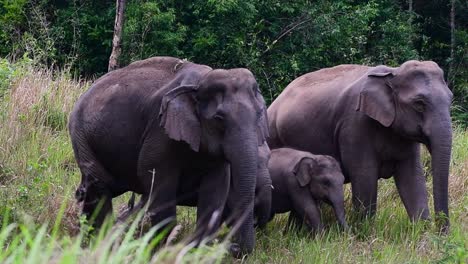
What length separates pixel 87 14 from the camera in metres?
23.7

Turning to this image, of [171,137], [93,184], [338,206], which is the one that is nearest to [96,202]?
[93,184]

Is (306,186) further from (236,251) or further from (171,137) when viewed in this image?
(171,137)

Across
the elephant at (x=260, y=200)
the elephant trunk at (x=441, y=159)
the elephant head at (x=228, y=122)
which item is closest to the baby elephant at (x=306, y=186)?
the elephant at (x=260, y=200)

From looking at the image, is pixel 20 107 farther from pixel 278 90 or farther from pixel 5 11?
pixel 5 11

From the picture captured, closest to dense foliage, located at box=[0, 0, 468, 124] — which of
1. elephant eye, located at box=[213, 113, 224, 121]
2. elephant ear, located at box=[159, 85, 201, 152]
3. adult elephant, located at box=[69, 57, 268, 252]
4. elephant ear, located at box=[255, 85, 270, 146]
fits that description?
adult elephant, located at box=[69, 57, 268, 252]

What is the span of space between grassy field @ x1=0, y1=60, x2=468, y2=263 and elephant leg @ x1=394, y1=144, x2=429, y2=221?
0.58 feet

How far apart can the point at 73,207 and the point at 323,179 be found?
2373 millimetres

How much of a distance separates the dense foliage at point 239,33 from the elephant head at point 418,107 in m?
9.52

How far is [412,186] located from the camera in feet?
33.8

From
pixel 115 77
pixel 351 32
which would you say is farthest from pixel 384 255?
pixel 351 32

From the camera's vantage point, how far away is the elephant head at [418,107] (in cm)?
945

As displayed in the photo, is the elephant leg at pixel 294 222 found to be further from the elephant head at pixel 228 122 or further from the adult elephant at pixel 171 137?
the elephant head at pixel 228 122

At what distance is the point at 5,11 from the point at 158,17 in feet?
14.4

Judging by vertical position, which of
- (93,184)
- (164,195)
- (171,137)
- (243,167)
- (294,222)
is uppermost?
(171,137)
